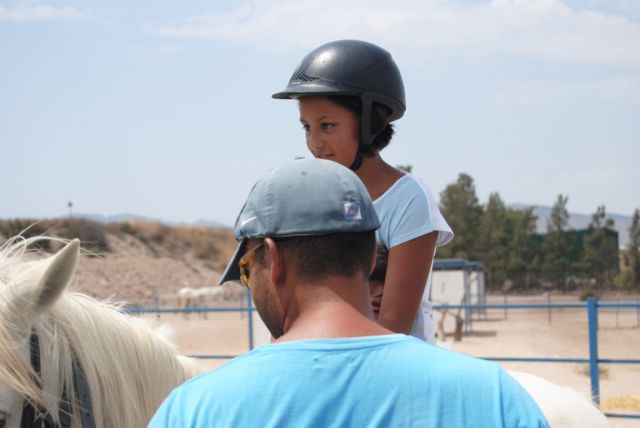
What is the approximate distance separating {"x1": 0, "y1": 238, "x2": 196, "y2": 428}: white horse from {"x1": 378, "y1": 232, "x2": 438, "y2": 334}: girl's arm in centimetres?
69

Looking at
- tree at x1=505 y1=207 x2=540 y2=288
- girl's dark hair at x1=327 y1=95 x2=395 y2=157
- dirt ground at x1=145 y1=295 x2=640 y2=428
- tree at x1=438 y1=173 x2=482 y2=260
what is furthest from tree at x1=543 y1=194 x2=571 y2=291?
girl's dark hair at x1=327 y1=95 x2=395 y2=157

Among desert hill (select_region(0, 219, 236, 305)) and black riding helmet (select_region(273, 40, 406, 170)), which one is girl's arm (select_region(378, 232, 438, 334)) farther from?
desert hill (select_region(0, 219, 236, 305))

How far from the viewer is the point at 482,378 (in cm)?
104

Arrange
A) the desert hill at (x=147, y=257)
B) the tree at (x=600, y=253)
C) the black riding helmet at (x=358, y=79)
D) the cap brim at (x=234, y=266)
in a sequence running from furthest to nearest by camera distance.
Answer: the tree at (x=600, y=253), the desert hill at (x=147, y=257), the black riding helmet at (x=358, y=79), the cap brim at (x=234, y=266)

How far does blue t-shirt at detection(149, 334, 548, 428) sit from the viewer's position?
99cm

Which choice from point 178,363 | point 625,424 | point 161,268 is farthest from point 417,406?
point 161,268

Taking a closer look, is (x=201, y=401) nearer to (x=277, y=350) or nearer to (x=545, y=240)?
(x=277, y=350)

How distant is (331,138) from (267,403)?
1.23 metres

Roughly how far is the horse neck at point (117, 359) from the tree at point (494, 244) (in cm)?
5285

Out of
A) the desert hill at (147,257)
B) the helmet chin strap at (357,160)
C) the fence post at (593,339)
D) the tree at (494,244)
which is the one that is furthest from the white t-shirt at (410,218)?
the tree at (494,244)

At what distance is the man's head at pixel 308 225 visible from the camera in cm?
110

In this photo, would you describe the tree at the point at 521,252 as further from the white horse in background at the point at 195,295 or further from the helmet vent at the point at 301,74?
the helmet vent at the point at 301,74

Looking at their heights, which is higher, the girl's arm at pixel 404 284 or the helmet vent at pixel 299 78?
the helmet vent at pixel 299 78

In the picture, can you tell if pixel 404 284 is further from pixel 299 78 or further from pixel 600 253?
pixel 600 253
